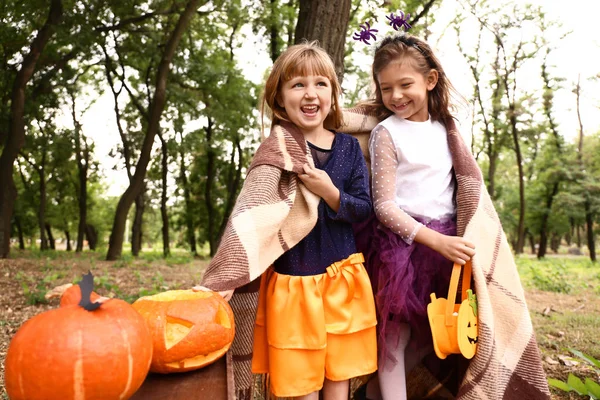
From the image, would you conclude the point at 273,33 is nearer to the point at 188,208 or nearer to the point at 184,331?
the point at 188,208

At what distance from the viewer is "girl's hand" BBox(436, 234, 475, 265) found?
83.9 inches

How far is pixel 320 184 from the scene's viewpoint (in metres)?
2.10

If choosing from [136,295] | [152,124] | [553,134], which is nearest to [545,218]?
[553,134]

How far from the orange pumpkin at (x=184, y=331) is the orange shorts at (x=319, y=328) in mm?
515

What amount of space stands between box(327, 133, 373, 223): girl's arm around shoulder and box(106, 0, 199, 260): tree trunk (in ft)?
28.8

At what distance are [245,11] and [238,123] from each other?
3.75 meters

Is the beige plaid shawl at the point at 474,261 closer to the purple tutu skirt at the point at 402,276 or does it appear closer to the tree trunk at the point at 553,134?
the purple tutu skirt at the point at 402,276

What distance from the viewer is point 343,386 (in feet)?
Result: 6.93

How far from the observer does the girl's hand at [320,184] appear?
6.91 ft

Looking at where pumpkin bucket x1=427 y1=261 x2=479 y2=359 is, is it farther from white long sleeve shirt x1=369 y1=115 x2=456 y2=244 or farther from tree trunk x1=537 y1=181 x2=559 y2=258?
tree trunk x1=537 y1=181 x2=559 y2=258

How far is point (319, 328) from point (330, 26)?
7.76 ft

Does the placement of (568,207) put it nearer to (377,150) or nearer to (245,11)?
(245,11)

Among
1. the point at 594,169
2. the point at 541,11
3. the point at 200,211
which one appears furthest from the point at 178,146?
the point at 594,169

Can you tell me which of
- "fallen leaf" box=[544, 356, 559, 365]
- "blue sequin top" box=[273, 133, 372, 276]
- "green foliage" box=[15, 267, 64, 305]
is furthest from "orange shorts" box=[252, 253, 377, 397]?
"green foliage" box=[15, 267, 64, 305]
